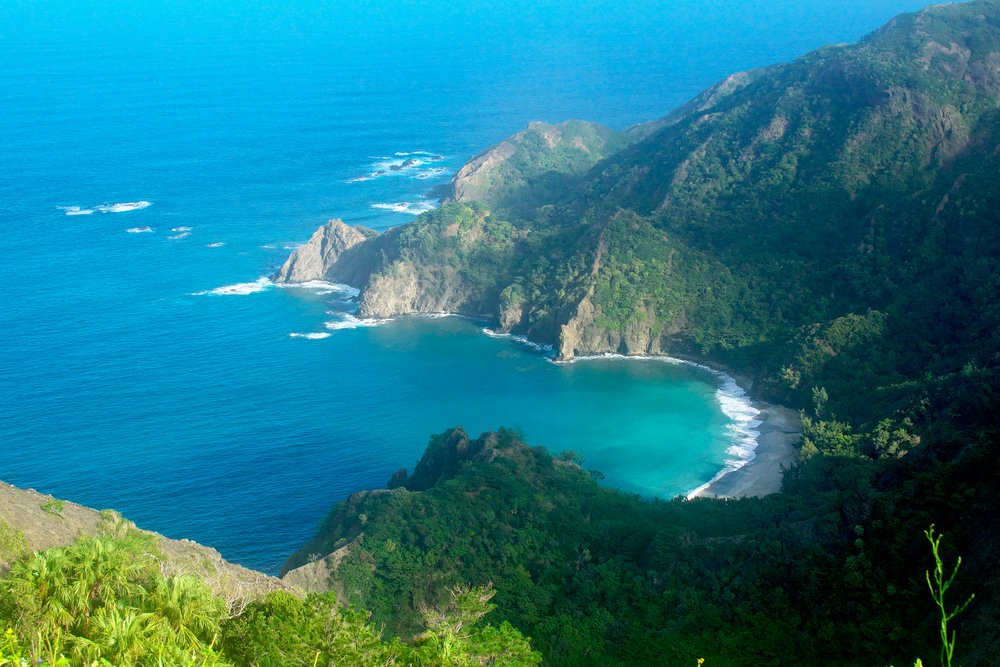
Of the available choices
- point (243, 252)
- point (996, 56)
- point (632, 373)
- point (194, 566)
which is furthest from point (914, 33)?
point (194, 566)

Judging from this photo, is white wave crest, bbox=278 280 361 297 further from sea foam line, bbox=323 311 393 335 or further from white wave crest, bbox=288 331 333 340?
white wave crest, bbox=288 331 333 340

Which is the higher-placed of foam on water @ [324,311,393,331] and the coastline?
foam on water @ [324,311,393,331]

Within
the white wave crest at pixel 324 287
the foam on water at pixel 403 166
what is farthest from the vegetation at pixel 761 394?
the foam on water at pixel 403 166

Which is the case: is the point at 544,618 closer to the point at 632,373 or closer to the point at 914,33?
the point at 632,373

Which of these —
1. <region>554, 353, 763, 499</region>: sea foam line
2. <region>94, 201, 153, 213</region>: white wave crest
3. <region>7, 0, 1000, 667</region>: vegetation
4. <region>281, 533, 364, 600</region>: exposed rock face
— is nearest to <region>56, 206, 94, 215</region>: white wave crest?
<region>94, 201, 153, 213</region>: white wave crest

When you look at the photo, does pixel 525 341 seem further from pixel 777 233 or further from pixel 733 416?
pixel 777 233
